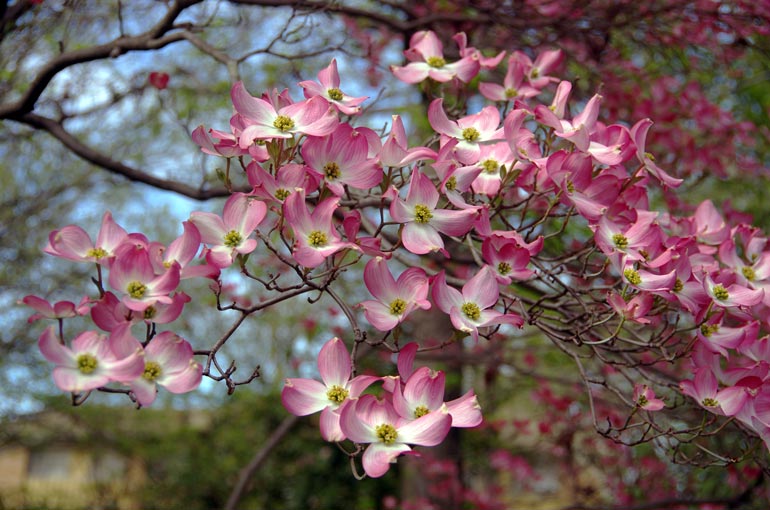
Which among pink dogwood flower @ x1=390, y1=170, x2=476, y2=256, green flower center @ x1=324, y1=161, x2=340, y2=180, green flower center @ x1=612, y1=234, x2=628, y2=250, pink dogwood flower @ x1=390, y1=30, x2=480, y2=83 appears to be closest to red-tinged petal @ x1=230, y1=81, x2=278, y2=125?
green flower center @ x1=324, y1=161, x2=340, y2=180

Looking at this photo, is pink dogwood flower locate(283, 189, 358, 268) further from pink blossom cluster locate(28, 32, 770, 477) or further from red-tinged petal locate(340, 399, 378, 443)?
red-tinged petal locate(340, 399, 378, 443)

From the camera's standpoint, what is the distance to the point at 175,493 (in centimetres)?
615

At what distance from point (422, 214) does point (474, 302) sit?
162 mm

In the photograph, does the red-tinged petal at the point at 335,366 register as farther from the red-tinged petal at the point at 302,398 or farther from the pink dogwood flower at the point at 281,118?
the pink dogwood flower at the point at 281,118

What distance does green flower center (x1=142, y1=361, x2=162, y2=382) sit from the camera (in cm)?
88

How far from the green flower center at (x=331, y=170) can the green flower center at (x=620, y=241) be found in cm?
49

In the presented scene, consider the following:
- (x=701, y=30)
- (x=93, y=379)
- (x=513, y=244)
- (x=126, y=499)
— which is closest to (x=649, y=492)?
(x=701, y=30)

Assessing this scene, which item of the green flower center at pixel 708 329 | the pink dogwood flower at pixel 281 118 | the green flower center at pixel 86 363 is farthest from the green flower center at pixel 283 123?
the green flower center at pixel 708 329

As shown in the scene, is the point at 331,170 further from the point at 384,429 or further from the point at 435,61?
the point at 435,61

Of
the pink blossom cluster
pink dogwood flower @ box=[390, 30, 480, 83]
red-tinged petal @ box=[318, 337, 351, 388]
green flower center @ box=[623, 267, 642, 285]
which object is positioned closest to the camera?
the pink blossom cluster

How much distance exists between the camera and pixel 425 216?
43.1 inches

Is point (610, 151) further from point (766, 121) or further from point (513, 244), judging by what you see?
point (766, 121)

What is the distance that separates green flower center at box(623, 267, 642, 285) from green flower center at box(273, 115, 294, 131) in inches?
23.0

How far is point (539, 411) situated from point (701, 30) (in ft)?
9.46
